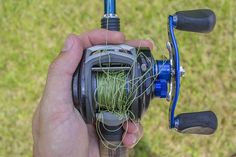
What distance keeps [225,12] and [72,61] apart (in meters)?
1.40

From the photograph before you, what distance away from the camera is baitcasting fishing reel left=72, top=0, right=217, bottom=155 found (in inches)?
58.7

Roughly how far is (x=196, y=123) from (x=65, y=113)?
46 cm

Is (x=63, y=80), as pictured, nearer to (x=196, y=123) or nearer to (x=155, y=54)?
(x=196, y=123)

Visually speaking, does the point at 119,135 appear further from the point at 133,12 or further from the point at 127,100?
the point at 133,12

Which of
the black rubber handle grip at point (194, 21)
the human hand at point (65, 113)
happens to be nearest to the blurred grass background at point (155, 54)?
the human hand at point (65, 113)

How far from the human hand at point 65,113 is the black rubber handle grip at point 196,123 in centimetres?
21

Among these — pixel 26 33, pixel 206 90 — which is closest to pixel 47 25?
pixel 26 33

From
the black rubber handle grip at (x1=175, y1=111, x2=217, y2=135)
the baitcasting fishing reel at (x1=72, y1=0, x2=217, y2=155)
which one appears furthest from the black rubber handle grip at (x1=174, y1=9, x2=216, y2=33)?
the black rubber handle grip at (x1=175, y1=111, x2=217, y2=135)

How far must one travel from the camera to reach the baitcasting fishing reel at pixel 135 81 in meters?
1.49

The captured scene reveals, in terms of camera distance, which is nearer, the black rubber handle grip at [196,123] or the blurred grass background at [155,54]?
the black rubber handle grip at [196,123]

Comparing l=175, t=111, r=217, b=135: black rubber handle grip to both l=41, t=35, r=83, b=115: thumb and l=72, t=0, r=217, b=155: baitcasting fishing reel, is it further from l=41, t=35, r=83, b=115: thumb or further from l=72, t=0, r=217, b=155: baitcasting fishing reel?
l=41, t=35, r=83, b=115: thumb

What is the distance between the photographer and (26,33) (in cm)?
270

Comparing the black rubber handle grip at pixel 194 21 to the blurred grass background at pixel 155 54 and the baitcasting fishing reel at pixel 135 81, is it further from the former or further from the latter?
the blurred grass background at pixel 155 54

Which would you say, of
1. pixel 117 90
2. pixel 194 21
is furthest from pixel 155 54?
pixel 117 90
